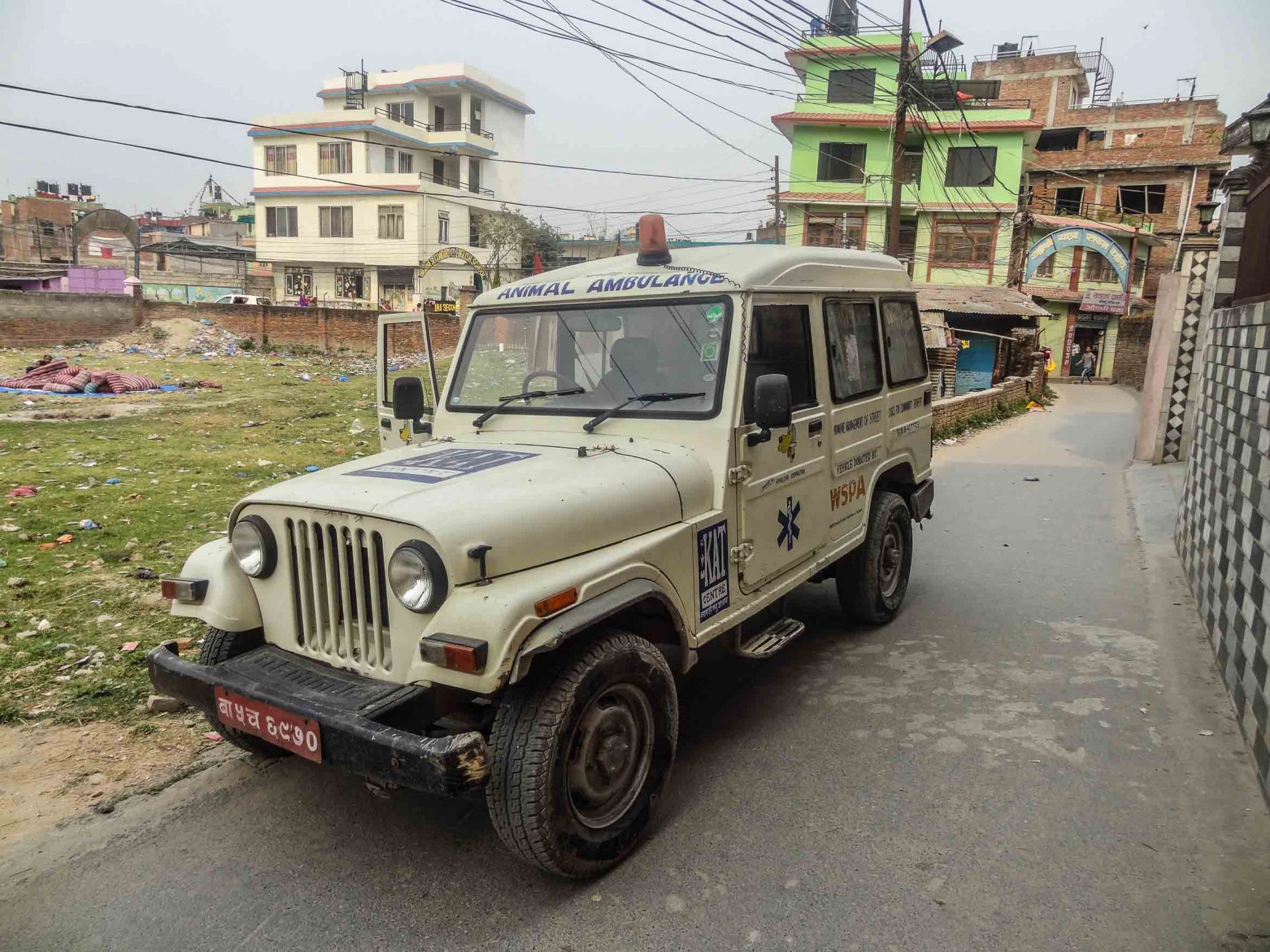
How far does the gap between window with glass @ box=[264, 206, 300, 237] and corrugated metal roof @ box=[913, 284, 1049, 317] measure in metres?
30.6

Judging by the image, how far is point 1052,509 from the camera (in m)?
9.70

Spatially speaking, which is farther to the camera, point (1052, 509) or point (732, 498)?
point (1052, 509)

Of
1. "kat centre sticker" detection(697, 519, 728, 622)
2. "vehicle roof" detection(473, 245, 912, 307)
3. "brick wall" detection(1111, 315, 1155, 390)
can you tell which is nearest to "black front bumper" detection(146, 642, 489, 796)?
"kat centre sticker" detection(697, 519, 728, 622)

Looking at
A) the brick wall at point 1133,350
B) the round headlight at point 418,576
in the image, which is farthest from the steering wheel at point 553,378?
the brick wall at point 1133,350

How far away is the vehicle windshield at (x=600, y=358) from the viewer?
3.90 metres

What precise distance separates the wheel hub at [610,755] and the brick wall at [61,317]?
1038 inches

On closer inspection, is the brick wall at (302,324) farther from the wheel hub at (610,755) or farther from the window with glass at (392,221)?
the wheel hub at (610,755)

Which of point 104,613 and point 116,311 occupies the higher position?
point 116,311

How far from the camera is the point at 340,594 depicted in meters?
3.05

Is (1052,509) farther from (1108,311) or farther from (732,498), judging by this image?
(1108,311)

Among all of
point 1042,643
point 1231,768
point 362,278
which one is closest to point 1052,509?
point 1042,643

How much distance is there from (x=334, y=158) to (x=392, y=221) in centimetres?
430

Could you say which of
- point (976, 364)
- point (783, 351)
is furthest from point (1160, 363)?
point (976, 364)

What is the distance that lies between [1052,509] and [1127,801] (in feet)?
22.2
